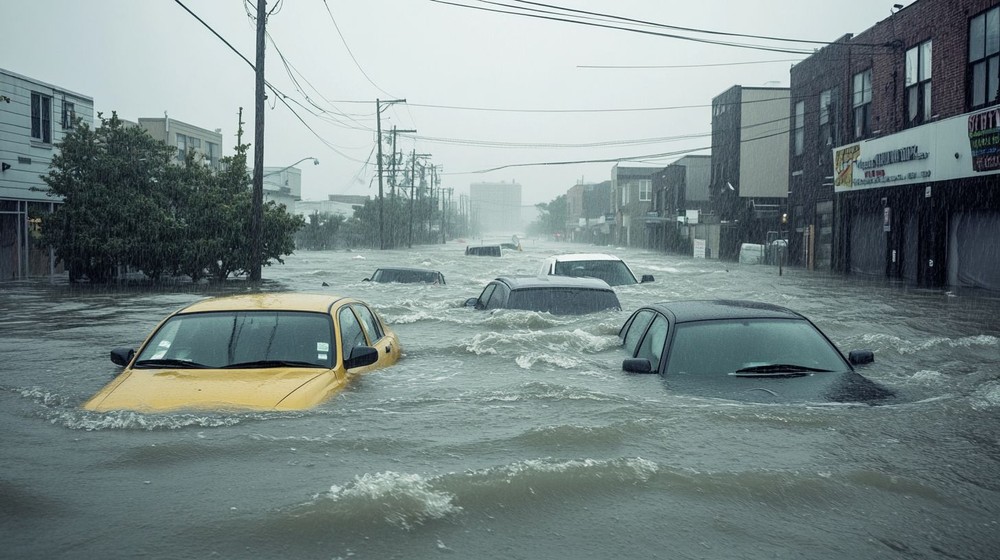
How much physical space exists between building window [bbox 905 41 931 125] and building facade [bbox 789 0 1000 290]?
0.04m

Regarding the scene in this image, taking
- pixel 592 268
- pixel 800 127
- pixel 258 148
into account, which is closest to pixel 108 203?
pixel 258 148

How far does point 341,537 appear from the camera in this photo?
14.5 feet

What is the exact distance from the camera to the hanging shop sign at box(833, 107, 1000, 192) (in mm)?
22172

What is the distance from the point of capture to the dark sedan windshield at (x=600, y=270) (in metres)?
15.2

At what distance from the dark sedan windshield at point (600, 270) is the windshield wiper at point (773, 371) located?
25.4 feet

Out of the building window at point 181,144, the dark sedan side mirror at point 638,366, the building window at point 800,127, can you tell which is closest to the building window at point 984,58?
the building window at point 800,127

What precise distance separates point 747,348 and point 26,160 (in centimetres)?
2786

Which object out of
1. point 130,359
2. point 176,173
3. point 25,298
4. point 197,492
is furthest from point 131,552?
point 176,173

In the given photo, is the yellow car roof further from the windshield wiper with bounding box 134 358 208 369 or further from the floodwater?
the floodwater

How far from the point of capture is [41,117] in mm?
30094

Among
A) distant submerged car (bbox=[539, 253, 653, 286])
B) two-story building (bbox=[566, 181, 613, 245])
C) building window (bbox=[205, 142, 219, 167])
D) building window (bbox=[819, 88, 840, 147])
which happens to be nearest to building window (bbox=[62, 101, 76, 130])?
distant submerged car (bbox=[539, 253, 653, 286])

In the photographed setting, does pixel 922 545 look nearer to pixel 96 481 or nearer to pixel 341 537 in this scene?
pixel 341 537

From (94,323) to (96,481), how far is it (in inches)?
482

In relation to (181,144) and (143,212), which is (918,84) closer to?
(143,212)
